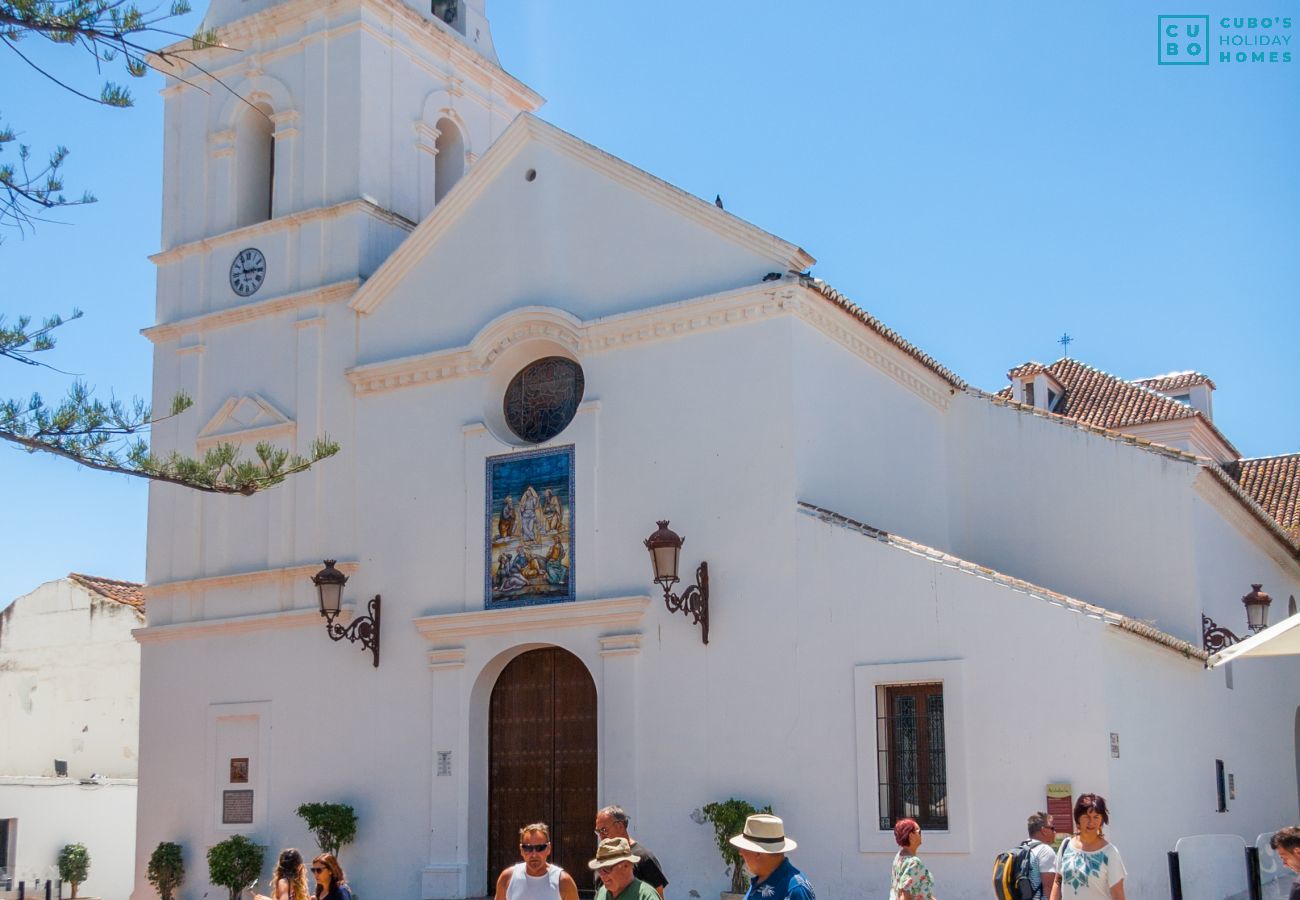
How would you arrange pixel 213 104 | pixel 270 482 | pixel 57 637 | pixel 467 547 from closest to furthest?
pixel 270 482 → pixel 467 547 → pixel 213 104 → pixel 57 637

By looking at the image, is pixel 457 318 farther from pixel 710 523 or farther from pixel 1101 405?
pixel 1101 405

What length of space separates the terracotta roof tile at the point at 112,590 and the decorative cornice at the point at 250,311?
35.8 feet

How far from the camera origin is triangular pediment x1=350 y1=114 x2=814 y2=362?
1798 centimetres

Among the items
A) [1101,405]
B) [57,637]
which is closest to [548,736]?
[1101,405]

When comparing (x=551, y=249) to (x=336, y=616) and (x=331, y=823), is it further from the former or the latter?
(x=331, y=823)

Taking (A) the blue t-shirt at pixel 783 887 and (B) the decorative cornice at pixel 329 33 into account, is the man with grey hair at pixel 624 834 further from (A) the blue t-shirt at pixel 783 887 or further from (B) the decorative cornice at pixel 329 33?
(B) the decorative cornice at pixel 329 33

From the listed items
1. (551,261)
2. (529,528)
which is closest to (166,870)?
(529,528)

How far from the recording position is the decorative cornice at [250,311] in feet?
68.4

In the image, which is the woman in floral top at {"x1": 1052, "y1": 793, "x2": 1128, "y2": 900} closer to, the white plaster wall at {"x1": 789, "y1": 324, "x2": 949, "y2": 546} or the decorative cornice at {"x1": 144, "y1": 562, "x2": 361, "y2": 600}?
the white plaster wall at {"x1": 789, "y1": 324, "x2": 949, "y2": 546}

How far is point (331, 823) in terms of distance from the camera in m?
18.7

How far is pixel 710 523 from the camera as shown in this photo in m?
17.3

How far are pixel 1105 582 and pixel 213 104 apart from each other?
1427 centimetres

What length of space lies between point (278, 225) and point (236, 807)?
788cm

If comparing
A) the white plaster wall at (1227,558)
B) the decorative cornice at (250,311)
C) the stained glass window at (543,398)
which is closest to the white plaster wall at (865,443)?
the stained glass window at (543,398)
